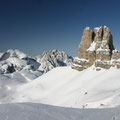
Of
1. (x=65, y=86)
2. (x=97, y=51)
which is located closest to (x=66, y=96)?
(x=65, y=86)

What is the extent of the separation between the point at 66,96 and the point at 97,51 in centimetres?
2570

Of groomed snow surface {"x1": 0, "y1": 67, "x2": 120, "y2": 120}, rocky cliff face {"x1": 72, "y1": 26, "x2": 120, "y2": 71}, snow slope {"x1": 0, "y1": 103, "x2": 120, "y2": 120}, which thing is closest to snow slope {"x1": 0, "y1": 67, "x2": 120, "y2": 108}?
groomed snow surface {"x1": 0, "y1": 67, "x2": 120, "y2": 120}

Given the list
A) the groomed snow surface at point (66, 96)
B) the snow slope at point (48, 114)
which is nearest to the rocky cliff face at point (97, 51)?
the groomed snow surface at point (66, 96)

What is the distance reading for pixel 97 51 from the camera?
216 ft

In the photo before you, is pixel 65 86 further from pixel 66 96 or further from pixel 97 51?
pixel 97 51

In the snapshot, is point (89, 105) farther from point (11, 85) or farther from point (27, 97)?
point (11, 85)

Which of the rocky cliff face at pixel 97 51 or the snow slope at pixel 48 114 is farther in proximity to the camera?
the rocky cliff face at pixel 97 51

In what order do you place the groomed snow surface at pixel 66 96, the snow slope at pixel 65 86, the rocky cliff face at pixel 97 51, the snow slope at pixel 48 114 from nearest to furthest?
the snow slope at pixel 48 114 < the groomed snow surface at pixel 66 96 < the snow slope at pixel 65 86 < the rocky cliff face at pixel 97 51

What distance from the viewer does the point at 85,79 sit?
188 ft

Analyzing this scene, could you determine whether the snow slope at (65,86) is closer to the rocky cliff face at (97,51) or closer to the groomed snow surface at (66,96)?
the groomed snow surface at (66,96)

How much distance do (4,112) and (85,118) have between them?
3.98 meters

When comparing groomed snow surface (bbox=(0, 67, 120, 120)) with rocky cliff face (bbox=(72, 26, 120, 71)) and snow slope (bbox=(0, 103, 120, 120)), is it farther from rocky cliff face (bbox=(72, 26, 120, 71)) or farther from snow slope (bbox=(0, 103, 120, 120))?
rocky cliff face (bbox=(72, 26, 120, 71))

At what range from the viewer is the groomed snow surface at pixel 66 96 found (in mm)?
8875

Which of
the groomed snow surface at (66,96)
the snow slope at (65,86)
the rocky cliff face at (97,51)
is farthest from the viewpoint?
the rocky cliff face at (97,51)
